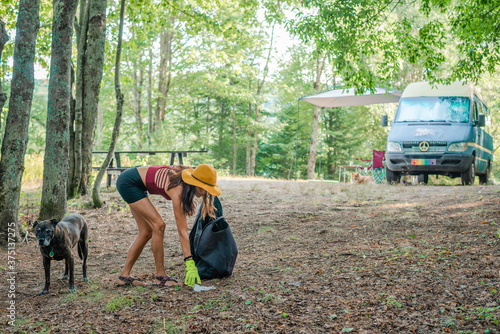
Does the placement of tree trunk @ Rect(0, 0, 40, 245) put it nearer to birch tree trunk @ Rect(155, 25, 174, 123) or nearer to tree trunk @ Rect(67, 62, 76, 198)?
tree trunk @ Rect(67, 62, 76, 198)

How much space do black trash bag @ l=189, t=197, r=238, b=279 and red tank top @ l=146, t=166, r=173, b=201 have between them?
2.05 feet

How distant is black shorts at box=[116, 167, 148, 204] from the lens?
4.50m

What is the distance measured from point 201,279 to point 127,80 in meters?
9.43

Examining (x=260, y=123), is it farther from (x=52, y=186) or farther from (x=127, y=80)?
(x=52, y=186)

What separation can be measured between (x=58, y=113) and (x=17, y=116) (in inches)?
29.2

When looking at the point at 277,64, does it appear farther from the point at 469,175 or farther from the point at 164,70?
the point at 469,175

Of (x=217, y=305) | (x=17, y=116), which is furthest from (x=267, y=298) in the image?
(x=17, y=116)

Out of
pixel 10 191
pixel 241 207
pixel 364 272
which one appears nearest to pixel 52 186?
pixel 10 191

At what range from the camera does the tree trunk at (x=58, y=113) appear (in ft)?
22.5

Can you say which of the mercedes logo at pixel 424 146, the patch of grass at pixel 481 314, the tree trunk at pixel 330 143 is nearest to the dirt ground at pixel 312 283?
the patch of grass at pixel 481 314

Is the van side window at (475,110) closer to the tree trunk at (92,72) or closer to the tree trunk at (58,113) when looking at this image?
the tree trunk at (92,72)

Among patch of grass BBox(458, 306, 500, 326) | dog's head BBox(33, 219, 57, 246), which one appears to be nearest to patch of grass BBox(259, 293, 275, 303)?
patch of grass BBox(458, 306, 500, 326)

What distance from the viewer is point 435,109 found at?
1336cm

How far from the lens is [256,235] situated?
285 inches
